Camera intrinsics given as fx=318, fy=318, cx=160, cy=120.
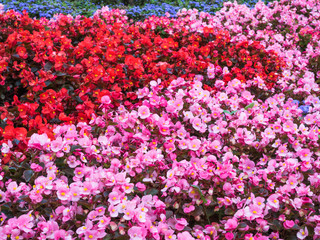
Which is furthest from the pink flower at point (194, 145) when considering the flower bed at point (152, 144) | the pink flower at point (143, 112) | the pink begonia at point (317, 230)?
the pink begonia at point (317, 230)

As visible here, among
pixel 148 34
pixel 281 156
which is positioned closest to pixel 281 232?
pixel 281 156

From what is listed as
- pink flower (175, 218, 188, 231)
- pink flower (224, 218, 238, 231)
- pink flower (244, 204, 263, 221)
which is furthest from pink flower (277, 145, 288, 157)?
pink flower (175, 218, 188, 231)

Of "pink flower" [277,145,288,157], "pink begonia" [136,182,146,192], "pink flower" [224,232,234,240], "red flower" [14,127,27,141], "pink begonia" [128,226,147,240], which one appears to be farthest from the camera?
"pink flower" [277,145,288,157]

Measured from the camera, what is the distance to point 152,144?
6.14 feet

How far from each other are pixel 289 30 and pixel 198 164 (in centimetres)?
379

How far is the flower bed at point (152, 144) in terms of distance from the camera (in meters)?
1.45

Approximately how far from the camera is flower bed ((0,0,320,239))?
4.75ft

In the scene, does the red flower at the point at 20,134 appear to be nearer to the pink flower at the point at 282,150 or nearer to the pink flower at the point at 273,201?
the pink flower at the point at 273,201

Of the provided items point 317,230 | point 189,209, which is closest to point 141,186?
point 189,209

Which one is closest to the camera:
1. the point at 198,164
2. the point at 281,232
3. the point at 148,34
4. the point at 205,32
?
the point at 281,232

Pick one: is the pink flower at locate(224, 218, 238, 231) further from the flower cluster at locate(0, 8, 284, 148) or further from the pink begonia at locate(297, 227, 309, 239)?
the flower cluster at locate(0, 8, 284, 148)

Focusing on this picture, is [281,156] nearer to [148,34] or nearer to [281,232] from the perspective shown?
[281,232]

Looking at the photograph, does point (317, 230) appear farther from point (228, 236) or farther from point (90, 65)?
point (90, 65)

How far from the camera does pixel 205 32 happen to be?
3.28 meters
